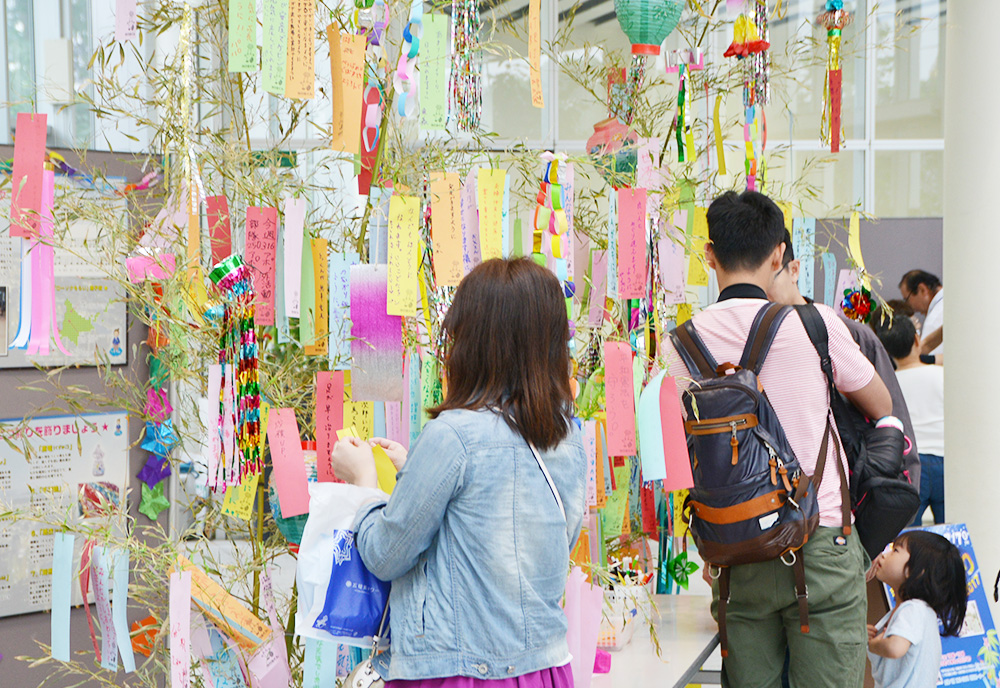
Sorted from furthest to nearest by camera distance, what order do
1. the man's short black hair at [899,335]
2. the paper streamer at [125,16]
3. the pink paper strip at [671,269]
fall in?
the man's short black hair at [899,335]
the pink paper strip at [671,269]
the paper streamer at [125,16]

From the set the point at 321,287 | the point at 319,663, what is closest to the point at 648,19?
the point at 321,287

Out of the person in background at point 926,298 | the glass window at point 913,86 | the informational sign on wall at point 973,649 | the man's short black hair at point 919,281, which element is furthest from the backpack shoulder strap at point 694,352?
the glass window at point 913,86

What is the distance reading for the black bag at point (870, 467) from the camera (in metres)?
1.62

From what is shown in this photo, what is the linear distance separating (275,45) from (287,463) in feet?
2.02

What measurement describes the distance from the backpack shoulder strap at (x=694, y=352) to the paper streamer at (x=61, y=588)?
1.10 m

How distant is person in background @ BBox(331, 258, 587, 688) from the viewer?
1.05 meters

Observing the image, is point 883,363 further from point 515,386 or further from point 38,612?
point 38,612

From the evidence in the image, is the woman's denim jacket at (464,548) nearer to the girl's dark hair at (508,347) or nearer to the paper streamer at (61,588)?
the girl's dark hair at (508,347)

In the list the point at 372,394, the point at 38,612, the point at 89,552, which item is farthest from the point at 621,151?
the point at 38,612

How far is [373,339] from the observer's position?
1.37 m

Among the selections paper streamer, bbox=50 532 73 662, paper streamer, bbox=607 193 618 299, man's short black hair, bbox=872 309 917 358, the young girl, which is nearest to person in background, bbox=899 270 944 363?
man's short black hair, bbox=872 309 917 358

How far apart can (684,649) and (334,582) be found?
44.4 inches

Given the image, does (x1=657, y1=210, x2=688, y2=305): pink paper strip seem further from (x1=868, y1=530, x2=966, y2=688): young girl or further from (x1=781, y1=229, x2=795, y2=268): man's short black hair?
(x1=868, y1=530, x2=966, y2=688): young girl

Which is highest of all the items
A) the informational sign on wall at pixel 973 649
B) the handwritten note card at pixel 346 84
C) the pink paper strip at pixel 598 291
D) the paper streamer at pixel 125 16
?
the paper streamer at pixel 125 16
